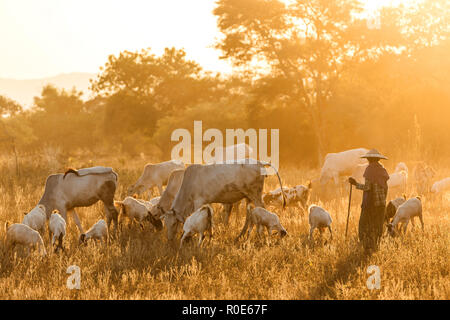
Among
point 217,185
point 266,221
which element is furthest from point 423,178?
point 217,185

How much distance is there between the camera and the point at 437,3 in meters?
29.5

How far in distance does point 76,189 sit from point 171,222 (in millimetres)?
2551

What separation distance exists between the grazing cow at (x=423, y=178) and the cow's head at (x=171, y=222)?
984 cm

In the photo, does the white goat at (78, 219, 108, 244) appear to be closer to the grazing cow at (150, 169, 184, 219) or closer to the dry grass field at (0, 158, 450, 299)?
the dry grass field at (0, 158, 450, 299)

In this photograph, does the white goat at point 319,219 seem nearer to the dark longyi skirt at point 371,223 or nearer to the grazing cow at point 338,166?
the dark longyi skirt at point 371,223

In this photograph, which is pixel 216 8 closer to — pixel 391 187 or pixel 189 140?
pixel 189 140

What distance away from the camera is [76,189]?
39.5ft

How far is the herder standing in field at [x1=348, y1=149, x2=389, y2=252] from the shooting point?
1020 centimetres

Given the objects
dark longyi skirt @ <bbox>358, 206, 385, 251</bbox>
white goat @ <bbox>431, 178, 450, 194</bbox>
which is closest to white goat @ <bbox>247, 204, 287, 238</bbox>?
dark longyi skirt @ <bbox>358, 206, 385, 251</bbox>

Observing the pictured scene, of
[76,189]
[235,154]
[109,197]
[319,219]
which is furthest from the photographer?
[235,154]

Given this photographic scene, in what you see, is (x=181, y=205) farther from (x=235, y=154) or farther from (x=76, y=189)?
(x=235, y=154)

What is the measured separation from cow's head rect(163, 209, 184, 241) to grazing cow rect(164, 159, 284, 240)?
134mm
